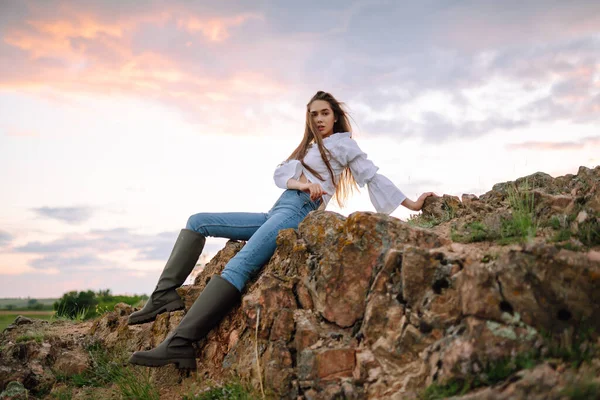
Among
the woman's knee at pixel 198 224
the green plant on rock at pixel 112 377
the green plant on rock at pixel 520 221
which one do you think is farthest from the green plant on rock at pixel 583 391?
the woman's knee at pixel 198 224

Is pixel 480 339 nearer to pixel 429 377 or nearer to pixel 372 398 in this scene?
pixel 429 377

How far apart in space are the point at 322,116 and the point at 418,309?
3.03 meters

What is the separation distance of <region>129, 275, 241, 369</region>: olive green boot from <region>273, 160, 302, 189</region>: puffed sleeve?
1270 millimetres

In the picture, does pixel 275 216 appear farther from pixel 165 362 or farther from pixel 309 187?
pixel 165 362

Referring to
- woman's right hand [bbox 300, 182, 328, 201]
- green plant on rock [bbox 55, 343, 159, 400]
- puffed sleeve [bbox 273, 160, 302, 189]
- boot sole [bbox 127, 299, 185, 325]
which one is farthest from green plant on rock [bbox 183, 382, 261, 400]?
puffed sleeve [bbox 273, 160, 302, 189]

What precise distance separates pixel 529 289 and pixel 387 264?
1.11 metres

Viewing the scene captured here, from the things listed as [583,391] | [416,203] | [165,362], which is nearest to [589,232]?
[583,391]

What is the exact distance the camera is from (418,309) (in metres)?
4.03

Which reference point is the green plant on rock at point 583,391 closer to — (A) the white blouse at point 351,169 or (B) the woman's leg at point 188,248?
(A) the white blouse at point 351,169

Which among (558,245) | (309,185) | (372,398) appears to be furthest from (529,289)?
(309,185)

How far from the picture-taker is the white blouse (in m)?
6.06

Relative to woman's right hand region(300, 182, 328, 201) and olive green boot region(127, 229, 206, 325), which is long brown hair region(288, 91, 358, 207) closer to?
woman's right hand region(300, 182, 328, 201)

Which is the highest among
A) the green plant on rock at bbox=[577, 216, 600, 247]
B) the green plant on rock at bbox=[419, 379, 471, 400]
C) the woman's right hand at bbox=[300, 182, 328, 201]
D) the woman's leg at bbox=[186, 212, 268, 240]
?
the woman's right hand at bbox=[300, 182, 328, 201]

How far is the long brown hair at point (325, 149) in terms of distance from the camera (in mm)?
6078
